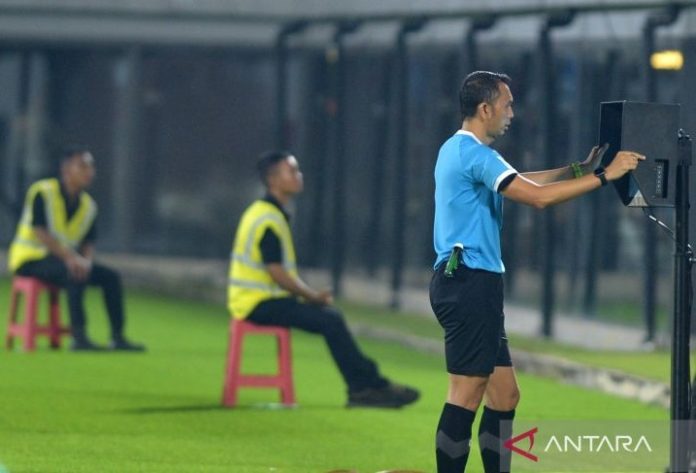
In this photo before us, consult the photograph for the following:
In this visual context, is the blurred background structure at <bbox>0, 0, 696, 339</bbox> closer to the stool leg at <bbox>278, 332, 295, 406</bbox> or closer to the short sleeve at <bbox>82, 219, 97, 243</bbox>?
the short sleeve at <bbox>82, 219, 97, 243</bbox>

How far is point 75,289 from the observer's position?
15484 millimetres

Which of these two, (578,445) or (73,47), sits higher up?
(73,47)

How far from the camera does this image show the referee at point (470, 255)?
25.2ft

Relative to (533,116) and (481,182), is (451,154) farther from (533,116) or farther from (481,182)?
(533,116)

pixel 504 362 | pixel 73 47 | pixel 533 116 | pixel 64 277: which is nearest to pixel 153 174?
pixel 73 47

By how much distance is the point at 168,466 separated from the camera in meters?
9.23

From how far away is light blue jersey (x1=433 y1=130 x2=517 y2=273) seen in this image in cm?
771

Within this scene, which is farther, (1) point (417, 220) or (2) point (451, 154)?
(1) point (417, 220)

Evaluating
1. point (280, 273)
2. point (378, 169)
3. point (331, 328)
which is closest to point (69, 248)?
point (280, 273)

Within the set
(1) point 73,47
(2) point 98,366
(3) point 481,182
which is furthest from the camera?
(1) point 73,47

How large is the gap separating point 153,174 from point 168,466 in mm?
16057

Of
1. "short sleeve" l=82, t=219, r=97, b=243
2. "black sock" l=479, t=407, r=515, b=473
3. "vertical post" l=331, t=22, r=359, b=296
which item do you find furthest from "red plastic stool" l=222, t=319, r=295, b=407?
"vertical post" l=331, t=22, r=359, b=296

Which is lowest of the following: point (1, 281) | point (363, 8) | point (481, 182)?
point (1, 281)

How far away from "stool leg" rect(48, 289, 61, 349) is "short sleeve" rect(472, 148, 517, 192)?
27.5 feet
